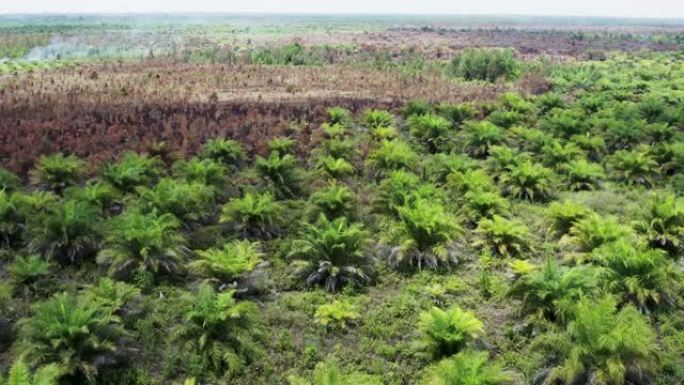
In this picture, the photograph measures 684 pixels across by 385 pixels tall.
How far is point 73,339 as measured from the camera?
1188 cm

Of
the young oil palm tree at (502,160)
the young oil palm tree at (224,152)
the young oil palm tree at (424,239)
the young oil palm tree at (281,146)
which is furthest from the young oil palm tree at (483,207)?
the young oil palm tree at (224,152)

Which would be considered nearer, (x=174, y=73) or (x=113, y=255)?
(x=113, y=255)

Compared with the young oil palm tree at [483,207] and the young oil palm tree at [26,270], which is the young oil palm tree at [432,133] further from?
the young oil palm tree at [26,270]

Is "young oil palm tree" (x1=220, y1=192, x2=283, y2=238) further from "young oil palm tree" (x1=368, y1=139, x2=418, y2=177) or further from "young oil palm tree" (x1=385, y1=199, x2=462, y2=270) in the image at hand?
"young oil palm tree" (x1=368, y1=139, x2=418, y2=177)

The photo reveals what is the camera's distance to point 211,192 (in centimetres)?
2094

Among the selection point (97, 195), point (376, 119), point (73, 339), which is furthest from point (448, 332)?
point (376, 119)

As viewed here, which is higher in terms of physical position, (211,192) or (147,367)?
(211,192)

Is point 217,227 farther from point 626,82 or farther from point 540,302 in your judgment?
point 626,82

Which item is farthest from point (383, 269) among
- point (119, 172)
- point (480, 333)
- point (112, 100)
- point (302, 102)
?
point (112, 100)

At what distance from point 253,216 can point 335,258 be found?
401 centimetres

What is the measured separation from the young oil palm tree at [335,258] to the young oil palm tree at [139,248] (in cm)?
347

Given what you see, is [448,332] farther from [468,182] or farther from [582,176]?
[582,176]

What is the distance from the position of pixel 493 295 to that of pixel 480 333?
8.44 feet

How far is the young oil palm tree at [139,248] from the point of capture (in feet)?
52.7
